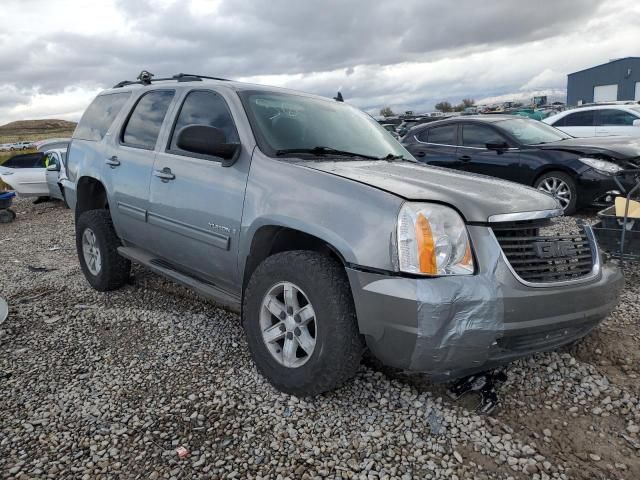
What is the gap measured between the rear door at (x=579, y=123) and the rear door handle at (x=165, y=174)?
1159cm

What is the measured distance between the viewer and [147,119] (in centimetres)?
433

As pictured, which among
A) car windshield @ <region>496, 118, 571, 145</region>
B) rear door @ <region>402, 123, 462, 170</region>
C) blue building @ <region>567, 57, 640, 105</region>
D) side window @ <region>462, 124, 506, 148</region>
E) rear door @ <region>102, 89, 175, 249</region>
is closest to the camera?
rear door @ <region>102, 89, 175, 249</region>

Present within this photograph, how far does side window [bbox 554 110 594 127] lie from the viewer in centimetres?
1275

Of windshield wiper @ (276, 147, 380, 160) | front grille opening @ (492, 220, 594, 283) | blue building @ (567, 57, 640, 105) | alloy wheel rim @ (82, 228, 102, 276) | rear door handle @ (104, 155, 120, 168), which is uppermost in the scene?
blue building @ (567, 57, 640, 105)

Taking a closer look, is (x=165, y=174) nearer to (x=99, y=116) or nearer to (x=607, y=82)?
(x=99, y=116)

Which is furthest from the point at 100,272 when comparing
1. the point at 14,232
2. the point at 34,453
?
the point at 14,232

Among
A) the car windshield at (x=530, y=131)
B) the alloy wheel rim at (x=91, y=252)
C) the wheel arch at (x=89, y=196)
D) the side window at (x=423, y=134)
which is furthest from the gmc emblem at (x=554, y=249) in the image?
the side window at (x=423, y=134)

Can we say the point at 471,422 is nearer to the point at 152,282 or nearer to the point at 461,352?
the point at 461,352

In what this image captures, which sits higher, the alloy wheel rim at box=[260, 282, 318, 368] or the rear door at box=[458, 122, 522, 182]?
the rear door at box=[458, 122, 522, 182]

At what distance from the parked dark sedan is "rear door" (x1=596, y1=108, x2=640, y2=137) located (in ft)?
16.2

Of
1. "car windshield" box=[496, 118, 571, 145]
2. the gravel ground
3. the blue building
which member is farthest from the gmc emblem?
the blue building

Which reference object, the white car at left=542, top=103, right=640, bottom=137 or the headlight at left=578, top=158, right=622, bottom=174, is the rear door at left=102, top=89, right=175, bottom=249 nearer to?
the headlight at left=578, top=158, right=622, bottom=174

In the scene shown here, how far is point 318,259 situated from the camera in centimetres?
272

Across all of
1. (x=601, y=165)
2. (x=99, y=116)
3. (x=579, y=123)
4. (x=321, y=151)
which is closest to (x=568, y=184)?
(x=601, y=165)
